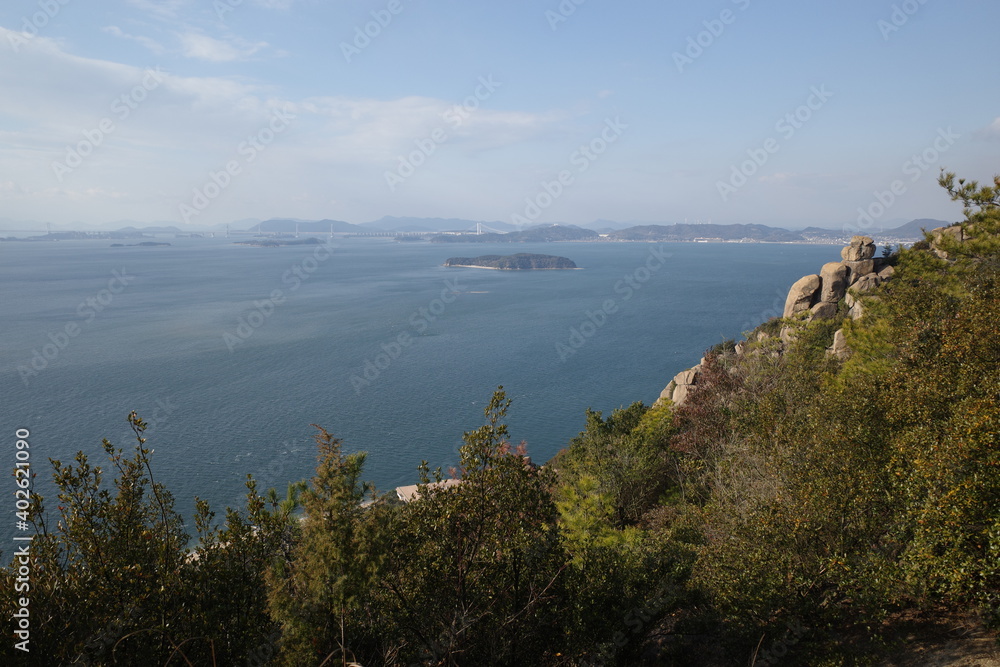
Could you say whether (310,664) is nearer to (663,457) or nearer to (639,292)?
(663,457)

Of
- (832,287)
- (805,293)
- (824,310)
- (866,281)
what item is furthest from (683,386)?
(866,281)

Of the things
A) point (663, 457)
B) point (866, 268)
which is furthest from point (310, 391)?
point (866, 268)

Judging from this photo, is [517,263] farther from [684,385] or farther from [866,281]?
[684,385]

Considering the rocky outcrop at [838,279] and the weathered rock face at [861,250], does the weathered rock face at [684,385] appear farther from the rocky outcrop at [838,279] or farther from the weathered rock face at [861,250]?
the weathered rock face at [861,250]

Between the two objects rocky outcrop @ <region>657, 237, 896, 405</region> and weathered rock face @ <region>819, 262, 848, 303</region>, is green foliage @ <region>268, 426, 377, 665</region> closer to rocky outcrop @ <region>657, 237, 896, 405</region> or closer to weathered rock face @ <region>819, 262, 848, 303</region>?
rocky outcrop @ <region>657, 237, 896, 405</region>

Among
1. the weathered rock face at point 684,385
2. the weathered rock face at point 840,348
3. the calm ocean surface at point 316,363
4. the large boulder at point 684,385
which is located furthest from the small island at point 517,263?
the weathered rock face at point 840,348

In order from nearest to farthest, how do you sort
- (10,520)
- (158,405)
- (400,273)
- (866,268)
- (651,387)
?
1. (10,520)
2. (866,268)
3. (158,405)
4. (651,387)
5. (400,273)
